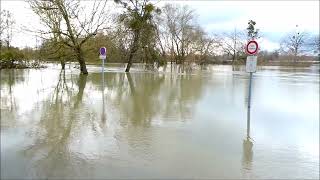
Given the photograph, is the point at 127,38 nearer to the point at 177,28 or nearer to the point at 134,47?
the point at 134,47

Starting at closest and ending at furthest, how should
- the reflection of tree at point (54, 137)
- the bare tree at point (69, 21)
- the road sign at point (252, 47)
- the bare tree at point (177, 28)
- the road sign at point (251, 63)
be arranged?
the reflection of tree at point (54, 137) → the road sign at point (252, 47) → the road sign at point (251, 63) → the bare tree at point (69, 21) → the bare tree at point (177, 28)

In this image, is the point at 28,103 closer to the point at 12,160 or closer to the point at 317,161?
the point at 12,160

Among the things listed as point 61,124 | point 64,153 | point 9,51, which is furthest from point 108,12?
point 64,153

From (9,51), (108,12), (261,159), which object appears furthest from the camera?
(9,51)

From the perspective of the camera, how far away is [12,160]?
16.6ft

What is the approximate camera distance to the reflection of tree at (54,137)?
5071mm

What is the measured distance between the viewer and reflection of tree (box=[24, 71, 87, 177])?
16.6 ft

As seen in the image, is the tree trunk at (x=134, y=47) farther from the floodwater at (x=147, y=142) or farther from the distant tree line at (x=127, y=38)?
the floodwater at (x=147, y=142)

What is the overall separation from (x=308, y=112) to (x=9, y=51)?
3048cm

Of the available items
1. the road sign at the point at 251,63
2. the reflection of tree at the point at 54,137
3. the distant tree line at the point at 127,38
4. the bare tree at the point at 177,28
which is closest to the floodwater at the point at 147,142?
the reflection of tree at the point at 54,137

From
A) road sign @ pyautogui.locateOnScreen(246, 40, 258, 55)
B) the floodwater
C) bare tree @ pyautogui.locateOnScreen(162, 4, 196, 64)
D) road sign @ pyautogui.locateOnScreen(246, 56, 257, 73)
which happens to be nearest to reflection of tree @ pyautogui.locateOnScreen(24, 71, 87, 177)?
the floodwater

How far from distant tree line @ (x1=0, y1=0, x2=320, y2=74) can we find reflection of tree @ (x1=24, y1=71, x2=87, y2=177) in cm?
1643

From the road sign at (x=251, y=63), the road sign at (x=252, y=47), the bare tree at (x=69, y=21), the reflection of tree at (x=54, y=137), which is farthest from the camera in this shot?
the bare tree at (x=69, y=21)

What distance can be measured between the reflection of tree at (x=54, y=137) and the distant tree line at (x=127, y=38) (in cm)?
1643
